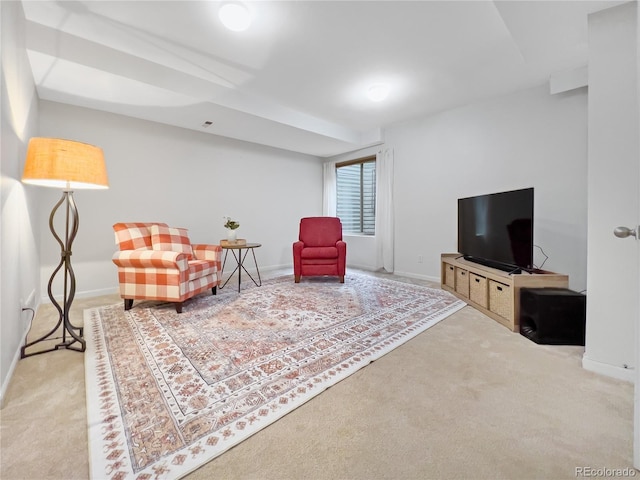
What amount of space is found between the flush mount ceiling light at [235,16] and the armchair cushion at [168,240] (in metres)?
2.08

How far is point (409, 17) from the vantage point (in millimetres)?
2250

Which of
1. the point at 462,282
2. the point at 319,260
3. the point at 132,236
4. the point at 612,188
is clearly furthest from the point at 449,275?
the point at 132,236

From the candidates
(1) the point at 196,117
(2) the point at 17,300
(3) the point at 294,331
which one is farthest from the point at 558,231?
(2) the point at 17,300

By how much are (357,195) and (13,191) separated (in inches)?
192

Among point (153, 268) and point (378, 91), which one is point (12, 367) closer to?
point (153, 268)

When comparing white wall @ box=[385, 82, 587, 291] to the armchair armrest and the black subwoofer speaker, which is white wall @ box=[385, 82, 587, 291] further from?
the armchair armrest

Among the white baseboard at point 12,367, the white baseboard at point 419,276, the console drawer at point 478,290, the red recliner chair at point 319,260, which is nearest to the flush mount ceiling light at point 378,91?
the red recliner chair at point 319,260

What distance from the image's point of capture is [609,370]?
1698 millimetres

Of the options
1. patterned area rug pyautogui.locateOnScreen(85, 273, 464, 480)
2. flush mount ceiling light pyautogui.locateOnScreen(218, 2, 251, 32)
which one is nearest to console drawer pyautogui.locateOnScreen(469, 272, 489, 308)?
patterned area rug pyautogui.locateOnScreen(85, 273, 464, 480)

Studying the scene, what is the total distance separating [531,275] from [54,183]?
12.3ft

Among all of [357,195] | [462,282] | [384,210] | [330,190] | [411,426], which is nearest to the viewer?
[411,426]

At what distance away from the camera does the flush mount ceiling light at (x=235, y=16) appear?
2076 millimetres

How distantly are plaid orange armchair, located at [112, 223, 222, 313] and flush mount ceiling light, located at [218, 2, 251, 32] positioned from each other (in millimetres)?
1960

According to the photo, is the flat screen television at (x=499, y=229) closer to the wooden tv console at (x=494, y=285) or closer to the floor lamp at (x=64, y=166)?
the wooden tv console at (x=494, y=285)
